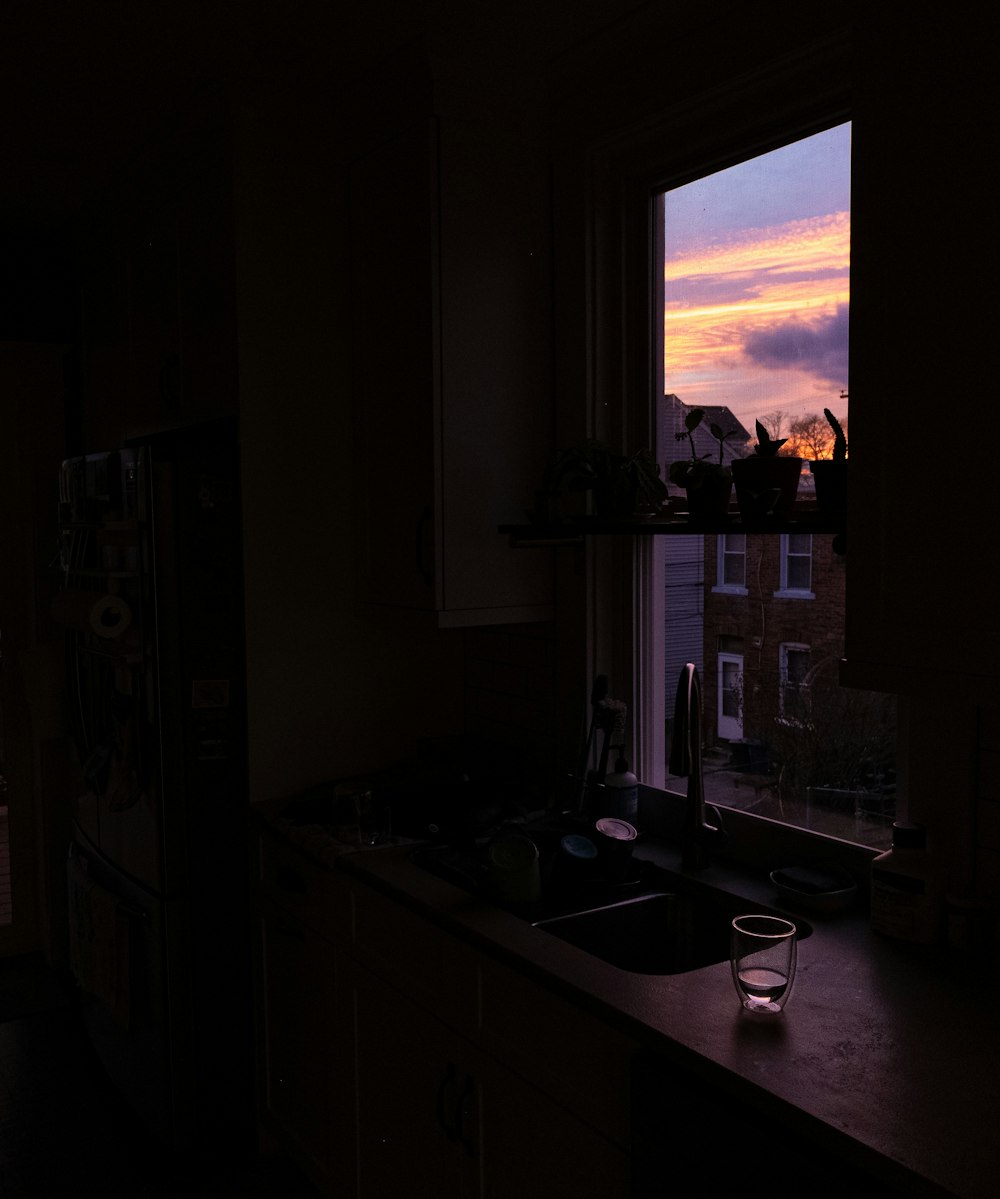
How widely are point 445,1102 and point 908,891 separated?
925 millimetres

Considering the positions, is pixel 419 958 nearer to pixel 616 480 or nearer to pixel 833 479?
pixel 616 480

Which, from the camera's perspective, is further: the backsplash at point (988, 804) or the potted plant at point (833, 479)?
the potted plant at point (833, 479)

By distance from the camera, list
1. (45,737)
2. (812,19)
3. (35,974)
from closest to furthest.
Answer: (812,19) < (45,737) < (35,974)

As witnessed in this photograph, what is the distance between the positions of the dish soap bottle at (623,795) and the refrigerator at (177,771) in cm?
96

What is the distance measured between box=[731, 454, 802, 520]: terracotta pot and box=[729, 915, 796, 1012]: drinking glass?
2.47 ft

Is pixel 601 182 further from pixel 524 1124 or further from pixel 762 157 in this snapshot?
pixel 524 1124

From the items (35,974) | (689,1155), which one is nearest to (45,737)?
(35,974)

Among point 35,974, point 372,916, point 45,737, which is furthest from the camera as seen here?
point 35,974

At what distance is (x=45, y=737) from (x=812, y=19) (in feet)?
10.1

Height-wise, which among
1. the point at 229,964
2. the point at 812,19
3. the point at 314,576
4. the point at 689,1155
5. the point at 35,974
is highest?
the point at 812,19

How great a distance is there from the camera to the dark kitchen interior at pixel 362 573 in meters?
1.82

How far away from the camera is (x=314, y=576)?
2746 mm

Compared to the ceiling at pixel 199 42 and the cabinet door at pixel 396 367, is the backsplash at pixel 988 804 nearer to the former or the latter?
the cabinet door at pixel 396 367

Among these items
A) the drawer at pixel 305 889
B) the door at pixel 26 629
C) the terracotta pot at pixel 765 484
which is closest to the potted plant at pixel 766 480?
the terracotta pot at pixel 765 484
